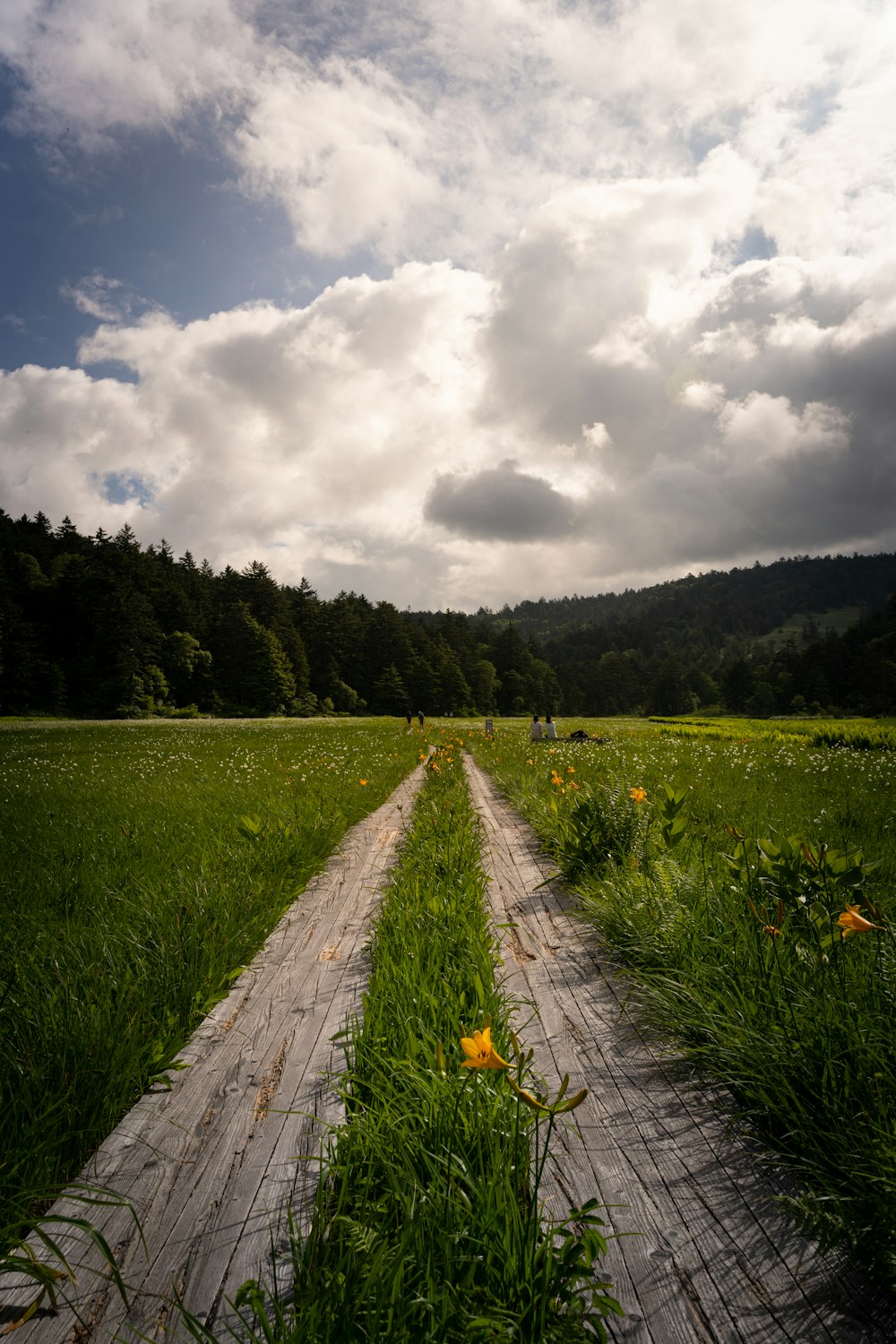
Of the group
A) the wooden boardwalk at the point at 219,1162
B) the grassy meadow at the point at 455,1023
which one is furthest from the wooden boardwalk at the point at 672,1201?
the wooden boardwalk at the point at 219,1162

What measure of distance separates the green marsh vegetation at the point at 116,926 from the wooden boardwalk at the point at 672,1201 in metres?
1.72

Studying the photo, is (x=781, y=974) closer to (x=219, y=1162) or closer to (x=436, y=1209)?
(x=436, y=1209)

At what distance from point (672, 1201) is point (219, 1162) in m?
1.58

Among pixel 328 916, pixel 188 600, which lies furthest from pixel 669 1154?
pixel 188 600

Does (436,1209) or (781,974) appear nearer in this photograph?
(436,1209)

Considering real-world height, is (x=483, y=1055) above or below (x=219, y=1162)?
above

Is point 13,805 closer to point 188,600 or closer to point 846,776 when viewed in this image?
point 846,776

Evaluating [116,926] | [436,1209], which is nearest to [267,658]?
[116,926]

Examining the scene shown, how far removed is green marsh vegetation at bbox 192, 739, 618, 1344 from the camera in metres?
1.33

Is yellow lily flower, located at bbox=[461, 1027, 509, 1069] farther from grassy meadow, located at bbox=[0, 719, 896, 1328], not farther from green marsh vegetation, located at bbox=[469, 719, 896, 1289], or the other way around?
green marsh vegetation, located at bbox=[469, 719, 896, 1289]

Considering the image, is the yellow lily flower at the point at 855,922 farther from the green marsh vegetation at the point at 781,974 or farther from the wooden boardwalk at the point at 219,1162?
the wooden boardwalk at the point at 219,1162

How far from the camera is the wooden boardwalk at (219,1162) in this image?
148 cm

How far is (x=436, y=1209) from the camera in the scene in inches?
62.5

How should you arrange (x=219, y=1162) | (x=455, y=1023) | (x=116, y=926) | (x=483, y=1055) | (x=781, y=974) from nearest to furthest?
(x=483, y=1055), (x=219, y=1162), (x=455, y=1023), (x=781, y=974), (x=116, y=926)
